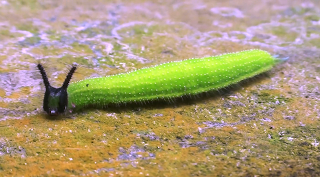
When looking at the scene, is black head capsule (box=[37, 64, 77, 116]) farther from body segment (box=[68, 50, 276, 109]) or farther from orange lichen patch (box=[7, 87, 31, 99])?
orange lichen patch (box=[7, 87, 31, 99])

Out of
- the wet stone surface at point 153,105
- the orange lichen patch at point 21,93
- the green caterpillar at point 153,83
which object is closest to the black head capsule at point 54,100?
the green caterpillar at point 153,83

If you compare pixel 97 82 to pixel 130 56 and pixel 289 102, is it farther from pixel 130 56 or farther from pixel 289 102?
pixel 289 102

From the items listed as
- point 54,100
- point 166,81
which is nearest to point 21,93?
point 54,100

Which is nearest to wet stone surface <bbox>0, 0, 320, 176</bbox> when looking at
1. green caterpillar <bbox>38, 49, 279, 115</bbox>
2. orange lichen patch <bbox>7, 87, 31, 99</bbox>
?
orange lichen patch <bbox>7, 87, 31, 99</bbox>

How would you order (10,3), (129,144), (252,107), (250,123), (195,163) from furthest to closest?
(10,3)
(252,107)
(250,123)
(129,144)
(195,163)

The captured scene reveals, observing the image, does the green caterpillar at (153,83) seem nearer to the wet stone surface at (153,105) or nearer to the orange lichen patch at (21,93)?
the wet stone surface at (153,105)

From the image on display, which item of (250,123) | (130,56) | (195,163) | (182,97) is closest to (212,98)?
(182,97)
